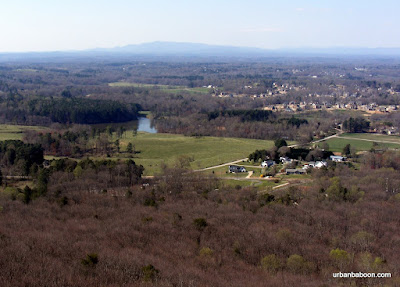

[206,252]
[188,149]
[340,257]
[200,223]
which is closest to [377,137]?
[188,149]

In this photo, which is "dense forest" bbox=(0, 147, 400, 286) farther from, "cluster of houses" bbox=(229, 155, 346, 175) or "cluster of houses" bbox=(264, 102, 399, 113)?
"cluster of houses" bbox=(264, 102, 399, 113)

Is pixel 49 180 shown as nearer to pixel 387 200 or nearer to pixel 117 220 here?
pixel 117 220

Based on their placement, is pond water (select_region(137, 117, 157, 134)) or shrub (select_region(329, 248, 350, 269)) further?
pond water (select_region(137, 117, 157, 134))

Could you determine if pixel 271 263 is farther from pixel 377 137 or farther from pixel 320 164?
pixel 377 137

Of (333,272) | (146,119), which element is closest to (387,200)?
(333,272)

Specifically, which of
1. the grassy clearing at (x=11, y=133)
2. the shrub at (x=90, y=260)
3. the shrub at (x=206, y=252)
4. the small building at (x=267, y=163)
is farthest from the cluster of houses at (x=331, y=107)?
the shrub at (x=90, y=260)

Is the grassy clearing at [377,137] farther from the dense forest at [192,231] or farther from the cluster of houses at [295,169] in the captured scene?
the dense forest at [192,231]

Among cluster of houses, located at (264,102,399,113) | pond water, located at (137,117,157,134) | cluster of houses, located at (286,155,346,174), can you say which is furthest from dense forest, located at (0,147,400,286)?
cluster of houses, located at (264,102,399,113)

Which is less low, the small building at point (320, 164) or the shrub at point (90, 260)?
the shrub at point (90, 260)

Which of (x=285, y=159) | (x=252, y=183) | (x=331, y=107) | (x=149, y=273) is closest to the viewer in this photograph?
(x=149, y=273)
